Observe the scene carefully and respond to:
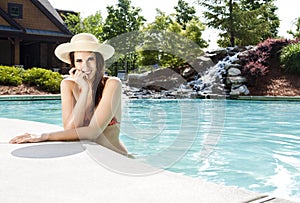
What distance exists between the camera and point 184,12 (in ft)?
117

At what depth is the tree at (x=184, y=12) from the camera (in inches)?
1399

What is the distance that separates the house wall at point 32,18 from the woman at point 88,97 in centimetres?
2175

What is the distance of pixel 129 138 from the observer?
20.7 ft

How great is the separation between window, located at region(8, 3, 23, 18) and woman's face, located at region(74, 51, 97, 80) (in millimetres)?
22216

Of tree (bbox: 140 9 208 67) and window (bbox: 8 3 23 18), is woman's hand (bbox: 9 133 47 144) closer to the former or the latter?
tree (bbox: 140 9 208 67)

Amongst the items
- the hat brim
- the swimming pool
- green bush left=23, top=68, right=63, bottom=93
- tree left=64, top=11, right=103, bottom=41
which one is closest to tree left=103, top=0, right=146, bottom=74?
tree left=64, top=11, right=103, bottom=41

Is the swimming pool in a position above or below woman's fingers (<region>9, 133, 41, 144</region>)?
below

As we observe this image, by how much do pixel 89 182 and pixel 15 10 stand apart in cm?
2370

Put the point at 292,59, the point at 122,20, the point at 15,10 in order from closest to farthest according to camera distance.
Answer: the point at 292,59 < the point at 15,10 < the point at 122,20

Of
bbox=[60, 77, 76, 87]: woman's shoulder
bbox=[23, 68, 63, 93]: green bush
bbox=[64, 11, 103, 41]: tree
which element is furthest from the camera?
bbox=[64, 11, 103, 41]: tree

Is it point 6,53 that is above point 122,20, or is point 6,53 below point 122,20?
below

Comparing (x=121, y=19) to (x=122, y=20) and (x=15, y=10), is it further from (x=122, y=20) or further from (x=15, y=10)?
(x=15, y=10)

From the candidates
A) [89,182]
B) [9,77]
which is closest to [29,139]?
[89,182]

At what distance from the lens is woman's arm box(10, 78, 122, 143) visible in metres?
2.76
